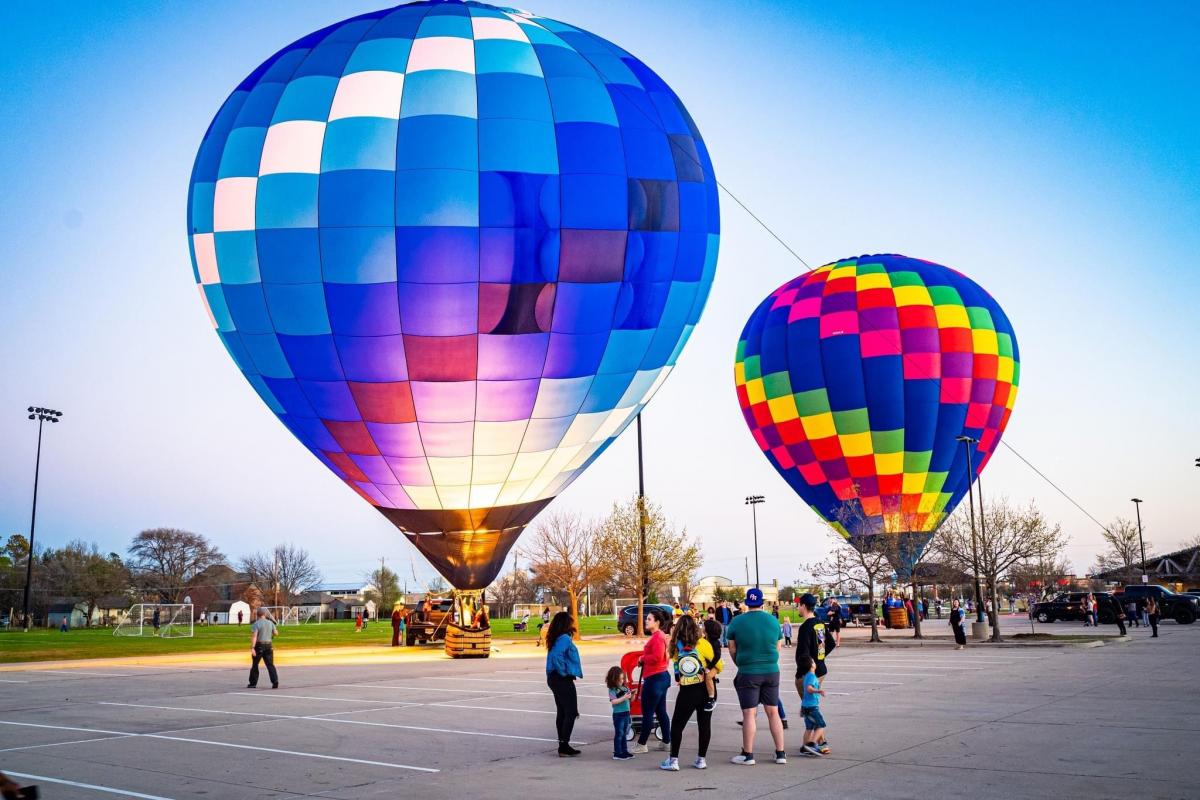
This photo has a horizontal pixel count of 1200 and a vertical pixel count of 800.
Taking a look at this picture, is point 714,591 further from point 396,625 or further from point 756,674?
point 756,674

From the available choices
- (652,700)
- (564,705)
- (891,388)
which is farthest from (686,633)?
(891,388)

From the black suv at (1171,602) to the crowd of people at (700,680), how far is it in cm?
3805

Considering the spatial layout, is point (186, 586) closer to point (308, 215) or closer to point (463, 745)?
point (308, 215)

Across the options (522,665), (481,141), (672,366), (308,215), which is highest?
(481,141)

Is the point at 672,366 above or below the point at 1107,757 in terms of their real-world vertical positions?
above

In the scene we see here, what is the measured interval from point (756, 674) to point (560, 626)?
1.99 m

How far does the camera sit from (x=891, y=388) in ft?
120

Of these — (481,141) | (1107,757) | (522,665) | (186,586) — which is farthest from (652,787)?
(186,586)

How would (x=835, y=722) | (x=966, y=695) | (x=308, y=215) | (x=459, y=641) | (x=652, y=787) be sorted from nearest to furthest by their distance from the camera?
(x=652, y=787) < (x=835, y=722) < (x=966, y=695) < (x=308, y=215) < (x=459, y=641)

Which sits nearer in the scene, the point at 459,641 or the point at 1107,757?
the point at 1107,757

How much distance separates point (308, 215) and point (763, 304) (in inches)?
1002

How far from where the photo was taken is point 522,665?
23.8 metres

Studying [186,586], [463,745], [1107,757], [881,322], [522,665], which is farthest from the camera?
[186,586]

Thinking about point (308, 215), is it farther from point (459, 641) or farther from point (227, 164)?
point (459, 641)
